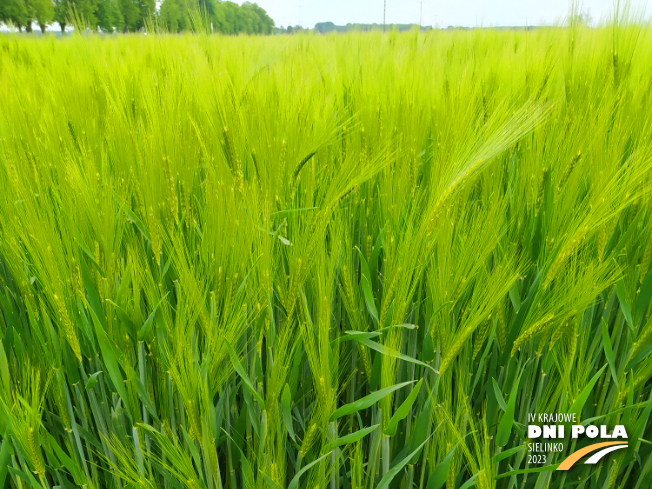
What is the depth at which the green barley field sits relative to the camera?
0.51 meters

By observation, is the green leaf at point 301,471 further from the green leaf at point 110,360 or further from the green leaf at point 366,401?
the green leaf at point 110,360

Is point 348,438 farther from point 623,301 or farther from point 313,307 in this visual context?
point 623,301

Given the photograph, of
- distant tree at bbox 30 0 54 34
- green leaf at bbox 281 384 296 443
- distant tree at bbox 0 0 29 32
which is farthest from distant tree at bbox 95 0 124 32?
green leaf at bbox 281 384 296 443

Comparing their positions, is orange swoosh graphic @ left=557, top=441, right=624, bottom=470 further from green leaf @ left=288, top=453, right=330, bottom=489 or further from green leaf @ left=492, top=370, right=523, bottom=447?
green leaf @ left=288, top=453, right=330, bottom=489

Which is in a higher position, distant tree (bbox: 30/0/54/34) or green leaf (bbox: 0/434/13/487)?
distant tree (bbox: 30/0/54/34)

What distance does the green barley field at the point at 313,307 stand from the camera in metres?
0.51

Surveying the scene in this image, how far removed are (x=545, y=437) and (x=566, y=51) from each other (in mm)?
1387

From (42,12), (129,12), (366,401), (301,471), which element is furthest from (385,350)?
(129,12)

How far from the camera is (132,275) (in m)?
0.55

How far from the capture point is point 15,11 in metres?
18.8

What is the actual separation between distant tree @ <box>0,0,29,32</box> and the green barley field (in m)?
22.8

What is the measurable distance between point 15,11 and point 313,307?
24.9 metres

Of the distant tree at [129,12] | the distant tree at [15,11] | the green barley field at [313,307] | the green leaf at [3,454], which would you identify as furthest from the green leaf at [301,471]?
the distant tree at [129,12]

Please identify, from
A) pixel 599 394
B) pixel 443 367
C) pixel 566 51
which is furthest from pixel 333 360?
pixel 566 51
